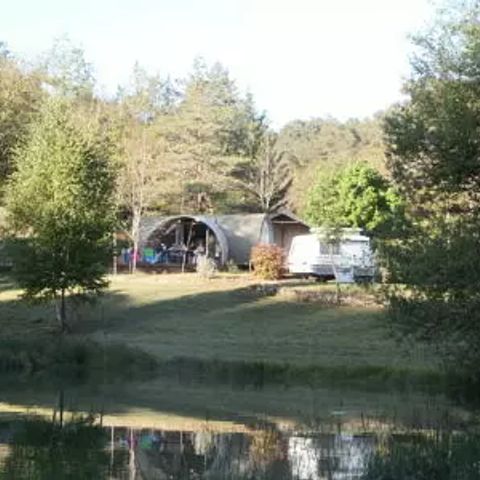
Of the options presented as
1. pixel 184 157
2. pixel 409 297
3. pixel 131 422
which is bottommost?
pixel 131 422

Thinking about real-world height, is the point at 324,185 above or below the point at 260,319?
above

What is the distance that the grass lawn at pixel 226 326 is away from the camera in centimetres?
3170

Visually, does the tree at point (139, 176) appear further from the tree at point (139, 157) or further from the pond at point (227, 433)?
the pond at point (227, 433)

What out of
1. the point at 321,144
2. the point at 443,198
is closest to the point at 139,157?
the point at 443,198

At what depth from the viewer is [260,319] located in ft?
129

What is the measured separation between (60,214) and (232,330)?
746 centimetres

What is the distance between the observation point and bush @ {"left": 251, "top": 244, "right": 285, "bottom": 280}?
48.6 metres

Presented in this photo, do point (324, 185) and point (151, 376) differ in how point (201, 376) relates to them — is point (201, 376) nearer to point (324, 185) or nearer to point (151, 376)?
point (151, 376)

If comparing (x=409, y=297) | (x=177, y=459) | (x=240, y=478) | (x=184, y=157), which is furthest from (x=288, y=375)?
(x=184, y=157)

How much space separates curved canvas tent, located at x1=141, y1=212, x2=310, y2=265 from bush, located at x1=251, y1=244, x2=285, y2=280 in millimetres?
8836

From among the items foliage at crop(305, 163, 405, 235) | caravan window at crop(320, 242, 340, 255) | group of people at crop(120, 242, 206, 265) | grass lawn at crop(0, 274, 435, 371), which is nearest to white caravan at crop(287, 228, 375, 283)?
caravan window at crop(320, 242, 340, 255)

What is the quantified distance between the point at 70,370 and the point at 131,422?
10.6 meters

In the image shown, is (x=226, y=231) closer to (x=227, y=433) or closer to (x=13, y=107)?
(x=13, y=107)

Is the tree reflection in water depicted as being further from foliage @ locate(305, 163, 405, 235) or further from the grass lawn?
foliage @ locate(305, 163, 405, 235)
